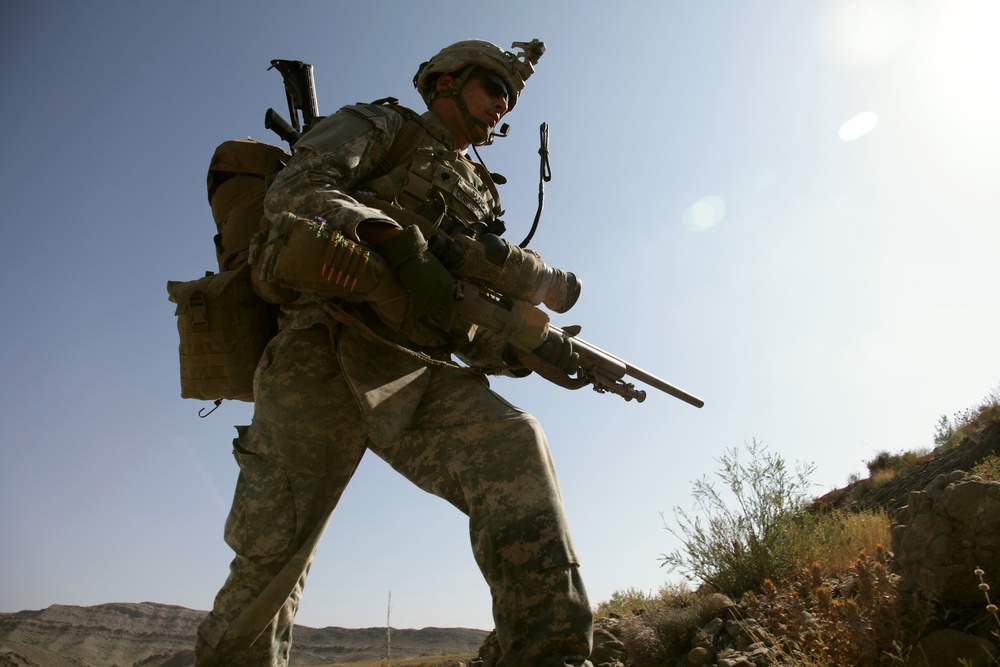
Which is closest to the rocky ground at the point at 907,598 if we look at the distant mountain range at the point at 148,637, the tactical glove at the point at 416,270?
the tactical glove at the point at 416,270

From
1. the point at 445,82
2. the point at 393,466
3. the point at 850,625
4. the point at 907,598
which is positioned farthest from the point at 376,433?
the point at 907,598

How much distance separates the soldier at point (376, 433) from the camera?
1970 millimetres

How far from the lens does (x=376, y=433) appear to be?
2.34 metres

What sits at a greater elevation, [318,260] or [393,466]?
[318,260]

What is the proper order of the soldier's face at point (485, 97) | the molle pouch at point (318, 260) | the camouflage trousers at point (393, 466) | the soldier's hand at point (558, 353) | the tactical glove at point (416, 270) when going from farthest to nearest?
the soldier's face at point (485, 97) < the soldier's hand at point (558, 353) < the tactical glove at point (416, 270) < the molle pouch at point (318, 260) < the camouflage trousers at point (393, 466)

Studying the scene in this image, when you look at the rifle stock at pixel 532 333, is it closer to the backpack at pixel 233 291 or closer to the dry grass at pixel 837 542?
the backpack at pixel 233 291

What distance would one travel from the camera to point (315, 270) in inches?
87.5

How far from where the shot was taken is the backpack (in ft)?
8.84

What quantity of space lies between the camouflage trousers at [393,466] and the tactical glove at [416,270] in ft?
1.18

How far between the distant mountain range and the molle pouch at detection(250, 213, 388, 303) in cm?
988

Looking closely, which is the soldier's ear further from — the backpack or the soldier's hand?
the soldier's hand

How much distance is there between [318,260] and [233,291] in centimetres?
73

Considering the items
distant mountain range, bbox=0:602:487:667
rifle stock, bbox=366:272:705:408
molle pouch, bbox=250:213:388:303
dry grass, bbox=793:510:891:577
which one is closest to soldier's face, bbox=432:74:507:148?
rifle stock, bbox=366:272:705:408

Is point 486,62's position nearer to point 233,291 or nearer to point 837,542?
point 233,291
